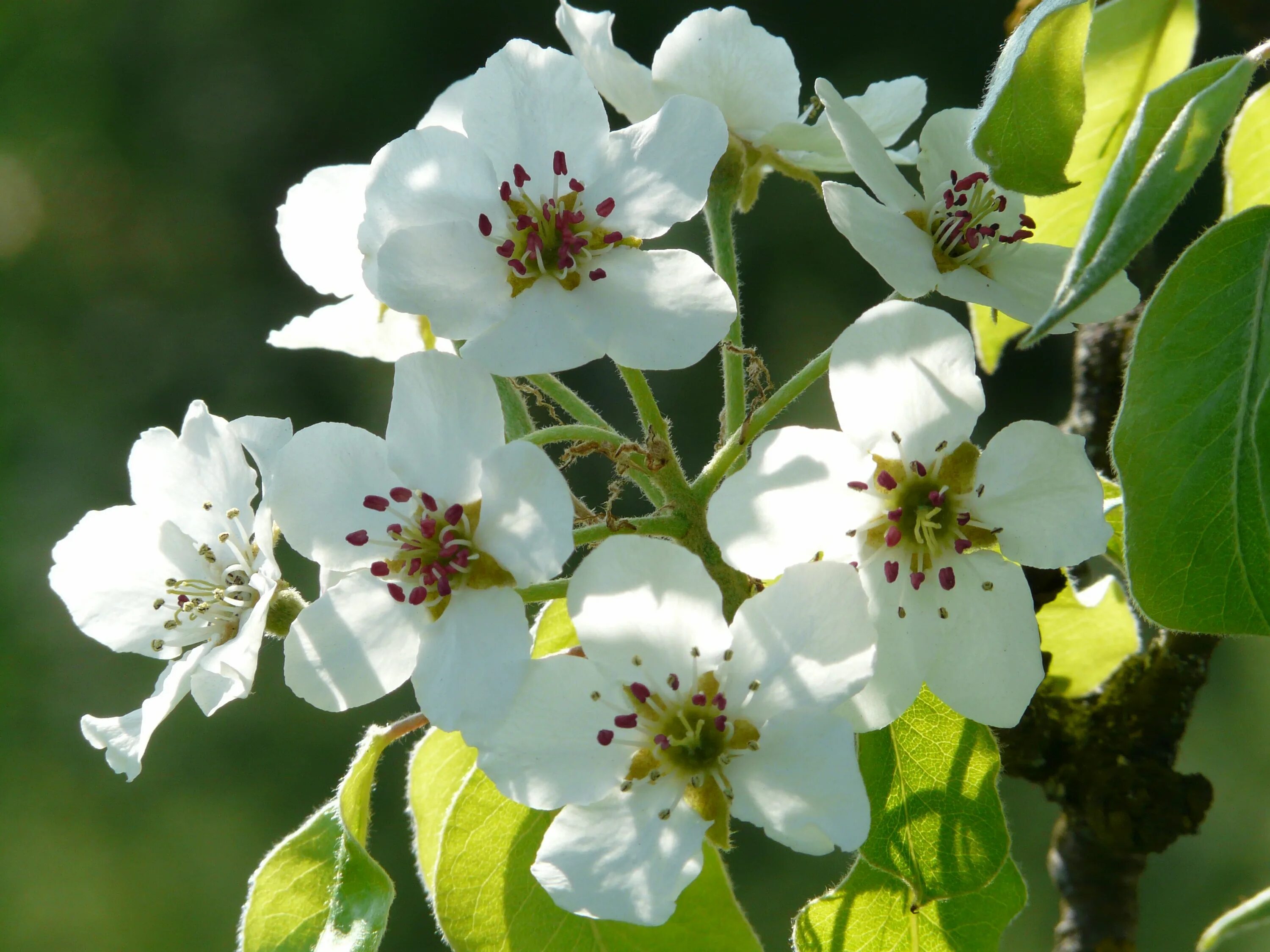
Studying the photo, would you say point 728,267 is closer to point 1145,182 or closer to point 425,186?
point 425,186

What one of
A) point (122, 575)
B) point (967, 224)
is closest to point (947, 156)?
point (967, 224)

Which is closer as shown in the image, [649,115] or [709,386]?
[649,115]

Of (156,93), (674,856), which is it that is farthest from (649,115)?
(156,93)

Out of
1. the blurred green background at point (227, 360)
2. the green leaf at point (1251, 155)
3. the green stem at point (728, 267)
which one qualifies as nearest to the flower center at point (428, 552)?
the green stem at point (728, 267)

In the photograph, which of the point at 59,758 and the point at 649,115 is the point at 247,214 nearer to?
the point at 59,758

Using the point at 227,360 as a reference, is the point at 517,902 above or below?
above

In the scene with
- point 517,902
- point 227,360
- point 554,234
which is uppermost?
point 554,234

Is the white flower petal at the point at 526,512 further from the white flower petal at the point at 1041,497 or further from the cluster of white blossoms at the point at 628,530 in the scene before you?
the white flower petal at the point at 1041,497
